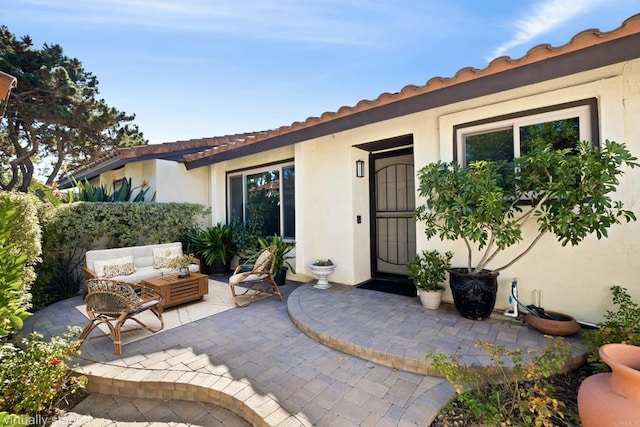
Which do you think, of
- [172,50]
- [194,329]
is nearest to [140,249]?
[194,329]

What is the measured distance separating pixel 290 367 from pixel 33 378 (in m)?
2.50

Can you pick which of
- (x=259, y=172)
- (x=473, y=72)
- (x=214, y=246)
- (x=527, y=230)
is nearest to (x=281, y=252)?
(x=214, y=246)

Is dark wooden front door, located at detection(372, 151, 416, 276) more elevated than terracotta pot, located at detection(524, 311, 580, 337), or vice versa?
dark wooden front door, located at detection(372, 151, 416, 276)

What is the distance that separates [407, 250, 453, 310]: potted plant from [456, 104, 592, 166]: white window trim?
1.77 m

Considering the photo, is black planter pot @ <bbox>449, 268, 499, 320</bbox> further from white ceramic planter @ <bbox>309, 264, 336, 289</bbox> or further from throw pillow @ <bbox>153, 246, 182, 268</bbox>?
throw pillow @ <bbox>153, 246, 182, 268</bbox>

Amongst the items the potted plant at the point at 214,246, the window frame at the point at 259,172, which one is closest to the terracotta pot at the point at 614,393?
the window frame at the point at 259,172

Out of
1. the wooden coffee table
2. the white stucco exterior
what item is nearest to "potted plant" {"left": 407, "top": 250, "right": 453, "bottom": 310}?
the white stucco exterior

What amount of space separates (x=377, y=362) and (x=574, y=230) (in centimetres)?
287

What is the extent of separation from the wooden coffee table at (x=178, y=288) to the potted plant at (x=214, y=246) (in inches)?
87.0

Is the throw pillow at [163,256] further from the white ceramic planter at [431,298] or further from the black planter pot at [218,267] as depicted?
the white ceramic planter at [431,298]

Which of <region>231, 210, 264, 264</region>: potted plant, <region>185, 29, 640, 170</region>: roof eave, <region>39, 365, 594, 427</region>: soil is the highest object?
<region>185, 29, 640, 170</region>: roof eave

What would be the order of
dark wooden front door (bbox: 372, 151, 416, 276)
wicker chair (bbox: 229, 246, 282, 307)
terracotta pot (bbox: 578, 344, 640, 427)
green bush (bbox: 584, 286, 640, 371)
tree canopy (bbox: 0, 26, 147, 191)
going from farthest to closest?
tree canopy (bbox: 0, 26, 147, 191), dark wooden front door (bbox: 372, 151, 416, 276), wicker chair (bbox: 229, 246, 282, 307), green bush (bbox: 584, 286, 640, 371), terracotta pot (bbox: 578, 344, 640, 427)

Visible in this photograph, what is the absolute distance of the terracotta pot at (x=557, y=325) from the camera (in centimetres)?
355

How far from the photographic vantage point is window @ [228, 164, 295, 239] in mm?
7531
